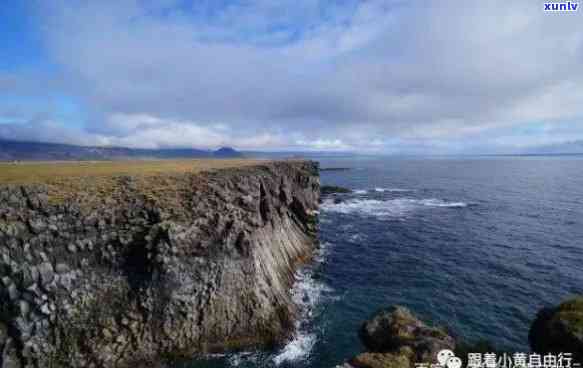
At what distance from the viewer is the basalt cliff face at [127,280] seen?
68.6 ft

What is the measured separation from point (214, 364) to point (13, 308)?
49.0 ft

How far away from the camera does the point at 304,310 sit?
101 feet

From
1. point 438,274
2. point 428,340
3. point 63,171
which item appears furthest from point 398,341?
point 63,171

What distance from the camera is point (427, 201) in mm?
87625

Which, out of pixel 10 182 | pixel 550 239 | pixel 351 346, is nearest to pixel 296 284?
pixel 351 346

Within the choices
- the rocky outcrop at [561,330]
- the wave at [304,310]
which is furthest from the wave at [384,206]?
the rocky outcrop at [561,330]

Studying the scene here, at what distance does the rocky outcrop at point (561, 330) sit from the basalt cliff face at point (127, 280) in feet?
64.9

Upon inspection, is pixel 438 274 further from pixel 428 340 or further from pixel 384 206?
pixel 384 206

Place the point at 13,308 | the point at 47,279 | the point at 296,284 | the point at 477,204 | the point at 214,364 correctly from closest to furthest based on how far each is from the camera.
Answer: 1. the point at 13,308
2. the point at 47,279
3. the point at 214,364
4. the point at 296,284
5. the point at 477,204

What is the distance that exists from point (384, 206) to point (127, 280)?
70.7 m

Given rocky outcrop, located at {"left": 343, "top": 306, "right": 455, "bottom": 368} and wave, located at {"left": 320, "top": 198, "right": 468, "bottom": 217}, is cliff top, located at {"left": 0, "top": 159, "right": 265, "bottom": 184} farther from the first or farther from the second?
wave, located at {"left": 320, "top": 198, "right": 468, "bottom": 217}

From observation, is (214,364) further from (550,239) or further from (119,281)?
(550,239)

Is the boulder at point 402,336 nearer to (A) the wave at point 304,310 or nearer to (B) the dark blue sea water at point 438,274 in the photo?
(B) the dark blue sea water at point 438,274

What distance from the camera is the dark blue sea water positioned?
26500 millimetres
